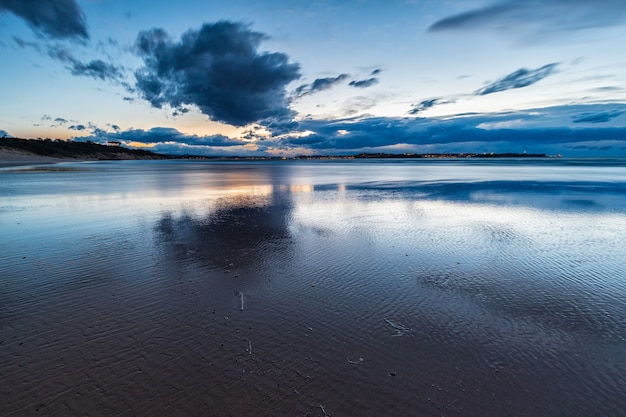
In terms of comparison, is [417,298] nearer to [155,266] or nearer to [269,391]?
[269,391]

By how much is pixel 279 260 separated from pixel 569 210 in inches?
650

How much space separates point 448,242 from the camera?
10.6m

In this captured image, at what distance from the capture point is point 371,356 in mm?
4652

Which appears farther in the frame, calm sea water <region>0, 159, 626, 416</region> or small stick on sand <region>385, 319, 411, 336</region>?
small stick on sand <region>385, 319, 411, 336</region>

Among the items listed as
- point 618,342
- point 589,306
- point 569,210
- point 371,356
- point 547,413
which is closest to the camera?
point 547,413

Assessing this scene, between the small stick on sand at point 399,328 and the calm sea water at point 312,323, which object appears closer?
the calm sea water at point 312,323

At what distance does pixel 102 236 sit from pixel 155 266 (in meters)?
4.34

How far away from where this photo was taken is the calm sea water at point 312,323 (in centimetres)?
388

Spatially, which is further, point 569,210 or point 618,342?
point 569,210

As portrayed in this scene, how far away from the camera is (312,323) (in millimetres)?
5543

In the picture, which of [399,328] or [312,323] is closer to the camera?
[399,328]

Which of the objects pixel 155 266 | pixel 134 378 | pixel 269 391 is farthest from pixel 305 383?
pixel 155 266

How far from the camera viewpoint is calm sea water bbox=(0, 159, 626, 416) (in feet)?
12.7

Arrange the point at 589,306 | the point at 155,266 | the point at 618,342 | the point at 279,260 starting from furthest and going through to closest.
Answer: the point at 279,260
the point at 155,266
the point at 589,306
the point at 618,342
